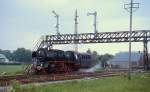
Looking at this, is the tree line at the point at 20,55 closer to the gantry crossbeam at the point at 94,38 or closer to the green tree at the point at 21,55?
the green tree at the point at 21,55

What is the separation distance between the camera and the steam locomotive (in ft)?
167

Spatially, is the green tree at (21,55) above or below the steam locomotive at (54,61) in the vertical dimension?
above

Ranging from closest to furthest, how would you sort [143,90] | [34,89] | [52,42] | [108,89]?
[34,89] < [108,89] < [143,90] < [52,42]

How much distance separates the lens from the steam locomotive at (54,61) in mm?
50750

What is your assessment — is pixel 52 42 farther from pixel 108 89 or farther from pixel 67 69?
pixel 108 89

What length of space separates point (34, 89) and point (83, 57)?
37743 mm

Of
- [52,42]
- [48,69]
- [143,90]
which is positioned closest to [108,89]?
[143,90]

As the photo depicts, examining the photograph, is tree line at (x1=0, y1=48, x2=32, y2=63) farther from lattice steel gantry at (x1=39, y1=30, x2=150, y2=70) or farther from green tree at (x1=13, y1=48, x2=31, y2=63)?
lattice steel gantry at (x1=39, y1=30, x2=150, y2=70)

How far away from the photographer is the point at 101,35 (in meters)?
70.4

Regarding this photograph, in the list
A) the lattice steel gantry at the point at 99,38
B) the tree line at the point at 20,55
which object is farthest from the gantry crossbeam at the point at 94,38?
the tree line at the point at 20,55

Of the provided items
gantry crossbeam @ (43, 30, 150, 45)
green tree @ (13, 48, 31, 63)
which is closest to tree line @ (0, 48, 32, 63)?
green tree @ (13, 48, 31, 63)

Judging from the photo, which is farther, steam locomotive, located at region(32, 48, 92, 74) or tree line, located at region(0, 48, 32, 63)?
tree line, located at region(0, 48, 32, 63)

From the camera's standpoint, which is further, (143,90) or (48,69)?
(48,69)

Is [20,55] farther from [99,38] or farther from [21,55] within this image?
[99,38]
